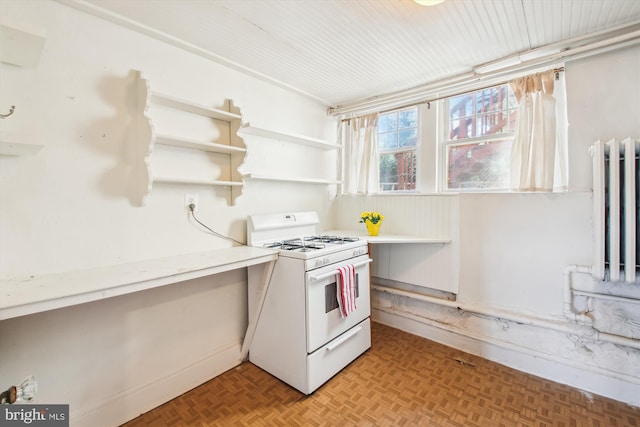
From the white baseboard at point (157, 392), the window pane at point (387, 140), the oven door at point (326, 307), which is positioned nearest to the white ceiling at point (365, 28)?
the window pane at point (387, 140)

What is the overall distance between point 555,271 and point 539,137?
0.93 meters

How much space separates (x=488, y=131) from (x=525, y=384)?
1.87 metres

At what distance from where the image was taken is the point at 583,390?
1.86 meters

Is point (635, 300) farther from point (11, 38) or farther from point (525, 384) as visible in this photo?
point (11, 38)

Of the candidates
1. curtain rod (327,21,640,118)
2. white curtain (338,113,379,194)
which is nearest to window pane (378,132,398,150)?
white curtain (338,113,379,194)

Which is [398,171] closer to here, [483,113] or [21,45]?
[483,113]

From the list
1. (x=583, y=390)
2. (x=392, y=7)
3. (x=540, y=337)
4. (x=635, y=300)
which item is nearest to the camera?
(x=392, y=7)

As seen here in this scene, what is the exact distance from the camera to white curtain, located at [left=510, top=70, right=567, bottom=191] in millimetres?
1945

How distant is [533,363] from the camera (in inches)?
80.7

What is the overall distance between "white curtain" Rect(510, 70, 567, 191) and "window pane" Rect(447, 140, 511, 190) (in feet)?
0.74

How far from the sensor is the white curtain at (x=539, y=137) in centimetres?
195

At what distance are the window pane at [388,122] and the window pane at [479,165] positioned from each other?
0.62m

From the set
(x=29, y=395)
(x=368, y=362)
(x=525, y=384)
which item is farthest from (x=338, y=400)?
(x=29, y=395)

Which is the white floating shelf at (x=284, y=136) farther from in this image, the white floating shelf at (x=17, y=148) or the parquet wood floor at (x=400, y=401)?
the parquet wood floor at (x=400, y=401)
